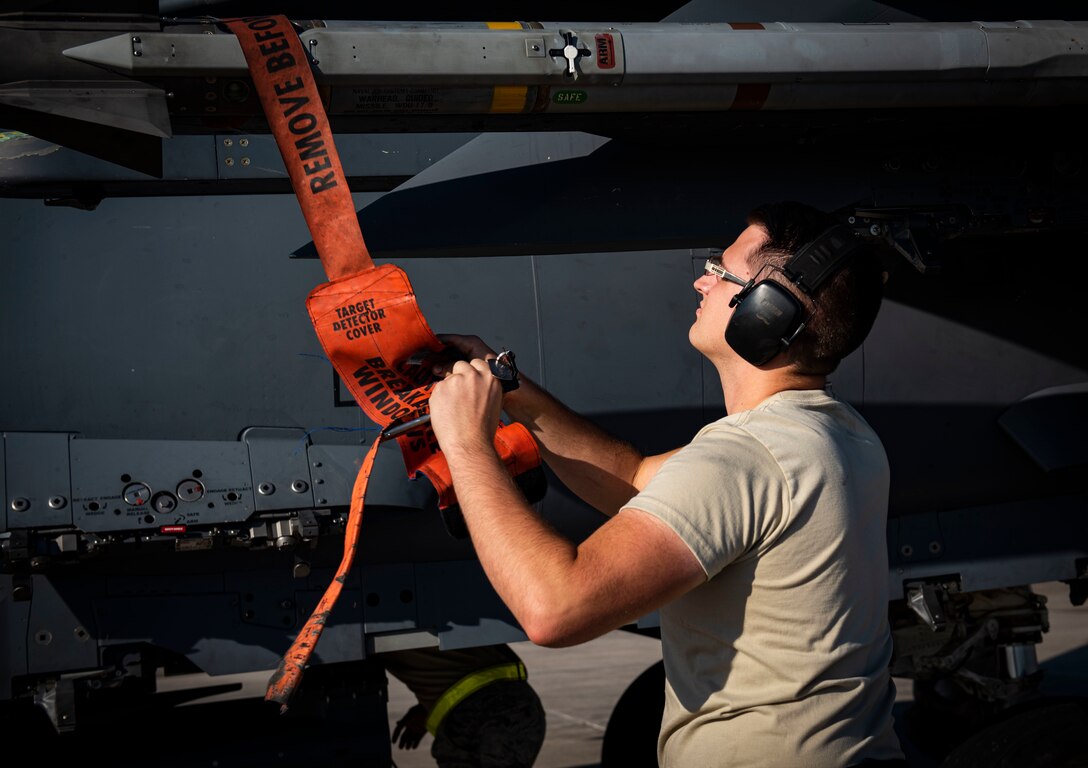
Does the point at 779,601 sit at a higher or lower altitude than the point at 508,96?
lower

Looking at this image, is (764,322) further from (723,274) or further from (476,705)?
(476,705)

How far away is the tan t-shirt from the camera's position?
77.3 inches

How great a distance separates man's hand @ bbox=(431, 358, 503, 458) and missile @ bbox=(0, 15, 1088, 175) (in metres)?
1.24

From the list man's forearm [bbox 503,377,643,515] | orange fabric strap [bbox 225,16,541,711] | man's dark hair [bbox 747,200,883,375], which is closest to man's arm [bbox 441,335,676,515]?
man's forearm [bbox 503,377,643,515]

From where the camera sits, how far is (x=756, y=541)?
6.55 ft

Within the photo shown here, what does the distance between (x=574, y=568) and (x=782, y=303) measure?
27.0 inches

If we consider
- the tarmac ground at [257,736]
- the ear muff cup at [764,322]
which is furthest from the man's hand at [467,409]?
the tarmac ground at [257,736]

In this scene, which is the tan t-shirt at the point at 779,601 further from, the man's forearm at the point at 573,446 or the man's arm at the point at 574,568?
the man's forearm at the point at 573,446

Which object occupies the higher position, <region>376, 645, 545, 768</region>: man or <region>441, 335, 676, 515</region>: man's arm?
<region>441, 335, 676, 515</region>: man's arm

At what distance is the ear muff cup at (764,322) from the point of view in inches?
85.9

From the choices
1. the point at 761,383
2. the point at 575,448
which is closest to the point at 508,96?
the point at 575,448

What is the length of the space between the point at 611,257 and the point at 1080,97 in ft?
6.02

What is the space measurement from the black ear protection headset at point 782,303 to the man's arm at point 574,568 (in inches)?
19.0

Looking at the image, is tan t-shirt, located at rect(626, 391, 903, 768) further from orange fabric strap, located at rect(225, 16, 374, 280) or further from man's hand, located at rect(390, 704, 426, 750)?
man's hand, located at rect(390, 704, 426, 750)
